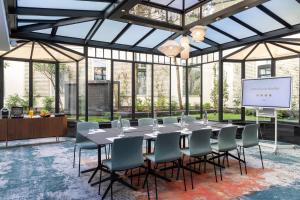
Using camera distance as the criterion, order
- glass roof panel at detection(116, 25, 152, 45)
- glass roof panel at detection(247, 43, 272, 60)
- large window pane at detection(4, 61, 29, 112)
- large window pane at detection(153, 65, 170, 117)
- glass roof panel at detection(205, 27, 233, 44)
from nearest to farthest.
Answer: glass roof panel at detection(116, 25, 152, 45) < glass roof panel at detection(205, 27, 233, 44) < large window pane at detection(4, 61, 29, 112) < glass roof panel at detection(247, 43, 272, 60) < large window pane at detection(153, 65, 170, 117)

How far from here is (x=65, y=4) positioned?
14.8 feet

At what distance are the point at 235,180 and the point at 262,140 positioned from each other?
3.92 metres

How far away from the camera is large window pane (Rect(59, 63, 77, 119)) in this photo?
7.70 metres

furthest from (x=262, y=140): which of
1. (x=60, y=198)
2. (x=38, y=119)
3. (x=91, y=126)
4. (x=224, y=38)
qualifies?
(x=38, y=119)

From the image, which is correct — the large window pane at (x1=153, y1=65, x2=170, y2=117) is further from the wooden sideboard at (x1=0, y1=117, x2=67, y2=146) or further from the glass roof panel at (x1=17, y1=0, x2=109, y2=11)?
the glass roof panel at (x1=17, y1=0, x2=109, y2=11)

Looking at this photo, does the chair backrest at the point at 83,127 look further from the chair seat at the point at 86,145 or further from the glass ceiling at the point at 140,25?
the glass ceiling at the point at 140,25

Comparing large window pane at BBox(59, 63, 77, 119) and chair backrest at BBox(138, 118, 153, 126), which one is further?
large window pane at BBox(59, 63, 77, 119)

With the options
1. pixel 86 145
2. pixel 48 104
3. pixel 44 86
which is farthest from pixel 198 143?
pixel 44 86

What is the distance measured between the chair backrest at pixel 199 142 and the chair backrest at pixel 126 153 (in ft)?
3.28

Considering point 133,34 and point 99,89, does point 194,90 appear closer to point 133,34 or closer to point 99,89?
point 133,34

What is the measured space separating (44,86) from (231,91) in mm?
6335

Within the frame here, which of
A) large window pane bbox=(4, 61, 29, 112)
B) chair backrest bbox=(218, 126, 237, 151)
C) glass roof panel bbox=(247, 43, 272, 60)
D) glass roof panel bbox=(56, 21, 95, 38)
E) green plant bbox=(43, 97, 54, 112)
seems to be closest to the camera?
chair backrest bbox=(218, 126, 237, 151)

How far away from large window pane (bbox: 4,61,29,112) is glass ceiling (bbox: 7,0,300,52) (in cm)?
151

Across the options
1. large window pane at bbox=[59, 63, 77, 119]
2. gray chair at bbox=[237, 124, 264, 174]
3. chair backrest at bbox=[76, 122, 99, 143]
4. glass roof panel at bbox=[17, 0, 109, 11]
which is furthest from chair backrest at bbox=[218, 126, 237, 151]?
large window pane at bbox=[59, 63, 77, 119]
